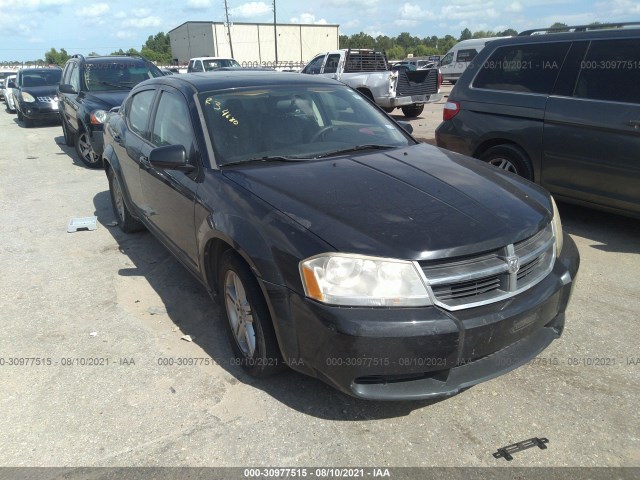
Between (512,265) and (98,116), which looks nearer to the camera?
(512,265)

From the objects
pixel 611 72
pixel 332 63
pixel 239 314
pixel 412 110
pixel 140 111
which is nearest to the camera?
pixel 239 314

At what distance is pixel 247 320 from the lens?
2912mm

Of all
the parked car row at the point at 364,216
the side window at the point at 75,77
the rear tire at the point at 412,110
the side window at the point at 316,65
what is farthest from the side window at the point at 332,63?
the parked car row at the point at 364,216

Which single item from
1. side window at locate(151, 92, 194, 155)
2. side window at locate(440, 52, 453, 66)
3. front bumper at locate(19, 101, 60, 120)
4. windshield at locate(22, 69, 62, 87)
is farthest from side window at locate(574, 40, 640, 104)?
side window at locate(440, 52, 453, 66)

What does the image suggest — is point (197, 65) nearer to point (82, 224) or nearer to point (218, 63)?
point (218, 63)

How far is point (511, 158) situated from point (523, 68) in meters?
0.96

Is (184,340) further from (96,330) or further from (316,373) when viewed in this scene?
(316,373)

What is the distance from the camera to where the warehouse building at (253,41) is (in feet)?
222

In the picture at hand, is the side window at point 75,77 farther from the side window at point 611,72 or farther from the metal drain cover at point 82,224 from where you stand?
the side window at point 611,72

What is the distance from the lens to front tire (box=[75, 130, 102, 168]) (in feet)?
30.4

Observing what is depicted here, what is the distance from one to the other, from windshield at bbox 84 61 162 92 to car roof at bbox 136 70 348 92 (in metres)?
6.23

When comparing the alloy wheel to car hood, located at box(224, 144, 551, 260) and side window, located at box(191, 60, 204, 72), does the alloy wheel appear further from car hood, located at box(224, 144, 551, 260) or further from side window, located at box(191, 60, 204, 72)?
side window, located at box(191, 60, 204, 72)

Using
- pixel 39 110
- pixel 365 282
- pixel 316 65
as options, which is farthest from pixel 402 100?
pixel 365 282

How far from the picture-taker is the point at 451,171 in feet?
10.6
